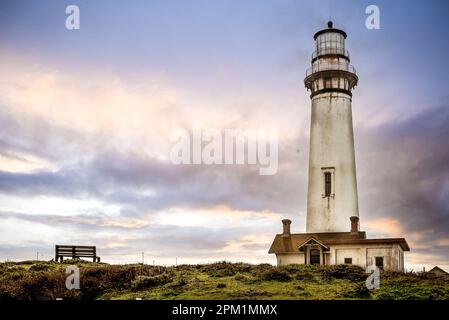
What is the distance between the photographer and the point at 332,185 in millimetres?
37781

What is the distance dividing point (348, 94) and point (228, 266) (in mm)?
16011

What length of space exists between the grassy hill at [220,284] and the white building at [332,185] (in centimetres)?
492

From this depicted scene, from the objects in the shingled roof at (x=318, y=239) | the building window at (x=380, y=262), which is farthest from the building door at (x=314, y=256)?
the building window at (x=380, y=262)

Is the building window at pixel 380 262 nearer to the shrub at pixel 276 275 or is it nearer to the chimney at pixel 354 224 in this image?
the chimney at pixel 354 224

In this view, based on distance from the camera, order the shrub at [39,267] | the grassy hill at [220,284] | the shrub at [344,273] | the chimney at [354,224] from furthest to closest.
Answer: the chimney at [354,224] → the shrub at [39,267] → the shrub at [344,273] → the grassy hill at [220,284]

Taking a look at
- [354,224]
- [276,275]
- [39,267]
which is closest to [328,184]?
[354,224]

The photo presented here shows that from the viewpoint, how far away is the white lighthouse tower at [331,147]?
124 feet

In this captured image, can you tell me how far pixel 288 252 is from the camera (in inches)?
1405

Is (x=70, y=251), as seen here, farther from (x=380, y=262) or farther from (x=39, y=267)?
(x=380, y=262)

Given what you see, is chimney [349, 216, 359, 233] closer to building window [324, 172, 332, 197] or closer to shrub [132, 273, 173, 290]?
building window [324, 172, 332, 197]

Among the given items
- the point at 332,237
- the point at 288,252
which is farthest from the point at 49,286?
the point at 332,237

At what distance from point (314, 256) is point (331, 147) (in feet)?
24.6

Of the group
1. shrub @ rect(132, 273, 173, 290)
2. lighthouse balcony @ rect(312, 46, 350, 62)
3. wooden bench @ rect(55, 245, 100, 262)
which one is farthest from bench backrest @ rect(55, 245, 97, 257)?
lighthouse balcony @ rect(312, 46, 350, 62)
